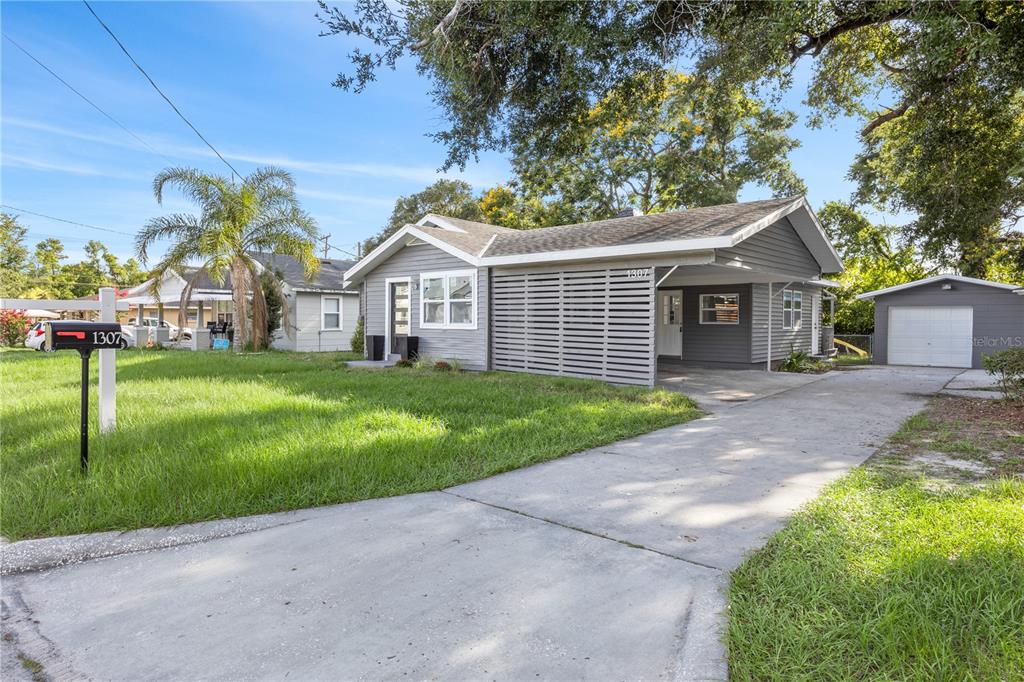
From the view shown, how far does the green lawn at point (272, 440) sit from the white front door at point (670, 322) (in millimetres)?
6762

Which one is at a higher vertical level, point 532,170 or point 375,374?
point 532,170

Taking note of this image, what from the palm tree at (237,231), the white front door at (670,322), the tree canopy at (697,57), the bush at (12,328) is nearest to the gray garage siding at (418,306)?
the tree canopy at (697,57)

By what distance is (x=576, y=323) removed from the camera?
11328 millimetres

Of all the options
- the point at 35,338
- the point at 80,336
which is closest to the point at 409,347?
the point at 80,336

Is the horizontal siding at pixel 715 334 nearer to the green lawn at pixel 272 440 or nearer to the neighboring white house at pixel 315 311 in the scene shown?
the green lawn at pixel 272 440

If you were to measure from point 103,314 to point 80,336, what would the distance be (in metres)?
0.93

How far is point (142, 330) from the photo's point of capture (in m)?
22.6

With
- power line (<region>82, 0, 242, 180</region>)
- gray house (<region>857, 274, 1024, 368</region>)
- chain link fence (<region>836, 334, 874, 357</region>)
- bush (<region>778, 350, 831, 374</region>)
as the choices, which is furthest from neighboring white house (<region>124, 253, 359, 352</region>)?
chain link fence (<region>836, 334, 874, 357</region>)

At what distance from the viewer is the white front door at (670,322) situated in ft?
51.2

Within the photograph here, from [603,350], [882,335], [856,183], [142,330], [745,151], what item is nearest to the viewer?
[603,350]

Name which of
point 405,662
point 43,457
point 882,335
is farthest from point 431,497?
point 882,335

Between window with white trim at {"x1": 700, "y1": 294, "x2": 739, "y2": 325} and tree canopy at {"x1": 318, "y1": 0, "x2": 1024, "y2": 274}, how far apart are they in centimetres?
453

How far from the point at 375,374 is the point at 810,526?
30.7ft

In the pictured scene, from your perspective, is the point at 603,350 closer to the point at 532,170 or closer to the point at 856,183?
the point at 856,183
